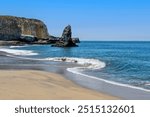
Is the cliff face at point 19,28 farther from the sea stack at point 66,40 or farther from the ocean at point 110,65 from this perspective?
the ocean at point 110,65

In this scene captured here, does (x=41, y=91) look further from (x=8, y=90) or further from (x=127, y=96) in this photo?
(x=127, y=96)

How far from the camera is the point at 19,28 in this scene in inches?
5507

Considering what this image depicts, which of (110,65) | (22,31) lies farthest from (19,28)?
(110,65)

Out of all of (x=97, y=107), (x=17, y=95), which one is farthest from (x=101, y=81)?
(x=97, y=107)

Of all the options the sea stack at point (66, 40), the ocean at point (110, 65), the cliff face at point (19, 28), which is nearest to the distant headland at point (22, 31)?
the cliff face at point (19, 28)

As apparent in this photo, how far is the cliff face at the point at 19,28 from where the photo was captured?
13338 cm

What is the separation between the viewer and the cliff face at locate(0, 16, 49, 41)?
133m

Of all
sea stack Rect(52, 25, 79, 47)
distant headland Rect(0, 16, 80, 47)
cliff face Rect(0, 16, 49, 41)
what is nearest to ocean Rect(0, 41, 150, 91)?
sea stack Rect(52, 25, 79, 47)

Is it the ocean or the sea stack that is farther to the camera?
the sea stack

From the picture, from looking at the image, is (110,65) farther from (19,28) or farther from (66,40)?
(19,28)

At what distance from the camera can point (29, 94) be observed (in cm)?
1200

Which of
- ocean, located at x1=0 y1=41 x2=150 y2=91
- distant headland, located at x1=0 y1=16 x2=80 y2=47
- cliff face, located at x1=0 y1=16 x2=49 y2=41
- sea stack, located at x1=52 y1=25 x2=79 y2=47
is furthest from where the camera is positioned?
cliff face, located at x1=0 y1=16 x2=49 y2=41

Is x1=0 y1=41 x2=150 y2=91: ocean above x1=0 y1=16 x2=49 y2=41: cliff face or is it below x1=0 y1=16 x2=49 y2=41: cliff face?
below

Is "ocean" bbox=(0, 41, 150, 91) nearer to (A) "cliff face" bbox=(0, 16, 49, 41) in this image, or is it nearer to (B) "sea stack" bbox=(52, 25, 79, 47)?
(B) "sea stack" bbox=(52, 25, 79, 47)
